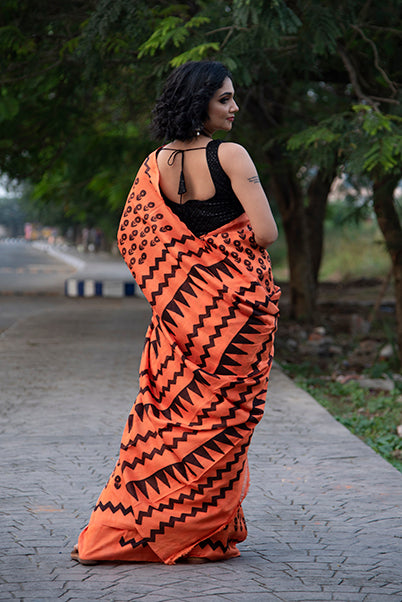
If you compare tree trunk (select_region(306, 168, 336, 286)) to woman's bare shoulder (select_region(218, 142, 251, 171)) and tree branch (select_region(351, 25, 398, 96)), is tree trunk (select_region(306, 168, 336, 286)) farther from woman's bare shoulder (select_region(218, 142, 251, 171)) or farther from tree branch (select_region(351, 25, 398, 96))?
woman's bare shoulder (select_region(218, 142, 251, 171))

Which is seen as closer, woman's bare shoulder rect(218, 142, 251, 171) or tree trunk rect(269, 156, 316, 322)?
woman's bare shoulder rect(218, 142, 251, 171)

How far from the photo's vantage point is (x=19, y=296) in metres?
20.1

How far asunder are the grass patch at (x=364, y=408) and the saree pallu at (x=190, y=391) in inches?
105

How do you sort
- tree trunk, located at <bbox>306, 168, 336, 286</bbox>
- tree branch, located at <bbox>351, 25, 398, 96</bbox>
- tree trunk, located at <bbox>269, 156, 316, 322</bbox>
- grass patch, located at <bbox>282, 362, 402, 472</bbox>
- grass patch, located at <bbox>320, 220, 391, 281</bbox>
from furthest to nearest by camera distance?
grass patch, located at <bbox>320, 220, 391, 281</bbox>
tree trunk, located at <bbox>306, 168, 336, 286</bbox>
tree trunk, located at <bbox>269, 156, 316, 322</bbox>
tree branch, located at <bbox>351, 25, 398, 96</bbox>
grass patch, located at <bbox>282, 362, 402, 472</bbox>

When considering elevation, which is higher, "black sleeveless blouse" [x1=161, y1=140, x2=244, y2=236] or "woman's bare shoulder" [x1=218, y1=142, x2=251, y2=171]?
"woman's bare shoulder" [x1=218, y1=142, x2=251, y2=171]

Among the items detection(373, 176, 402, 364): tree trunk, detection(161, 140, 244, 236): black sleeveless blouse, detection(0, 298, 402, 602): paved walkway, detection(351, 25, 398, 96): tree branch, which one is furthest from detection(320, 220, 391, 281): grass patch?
detection(161, 140, 244, 236): black sleeveless blouse

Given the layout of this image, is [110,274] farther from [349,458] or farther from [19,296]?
[349,458]

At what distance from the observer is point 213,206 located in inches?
134

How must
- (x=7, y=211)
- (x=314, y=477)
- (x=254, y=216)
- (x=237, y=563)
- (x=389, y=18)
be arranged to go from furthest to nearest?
(x=7, y=211) < (x=389, y=18) < (x=314, y=477) < (x=237, y=563) < (x=254, y=216)

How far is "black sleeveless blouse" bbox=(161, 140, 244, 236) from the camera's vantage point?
3352mm

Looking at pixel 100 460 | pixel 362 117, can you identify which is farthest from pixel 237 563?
pixel 362 117

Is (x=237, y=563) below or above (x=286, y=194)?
below

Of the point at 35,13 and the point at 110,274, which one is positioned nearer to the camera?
the point at 35,13

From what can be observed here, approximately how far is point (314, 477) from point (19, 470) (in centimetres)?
172
